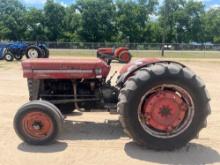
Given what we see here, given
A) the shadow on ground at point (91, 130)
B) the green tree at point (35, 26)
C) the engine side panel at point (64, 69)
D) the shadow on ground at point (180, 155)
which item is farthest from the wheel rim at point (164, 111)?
the green tree at point (35, 26)

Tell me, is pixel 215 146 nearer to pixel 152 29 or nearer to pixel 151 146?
pixel 151 146

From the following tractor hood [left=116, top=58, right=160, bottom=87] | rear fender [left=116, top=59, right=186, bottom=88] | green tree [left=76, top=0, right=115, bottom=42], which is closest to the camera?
rear fender [left=116, top=59, right=186, bottom=88]

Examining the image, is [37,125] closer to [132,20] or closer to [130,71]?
[130,71]

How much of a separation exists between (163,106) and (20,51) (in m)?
24.5

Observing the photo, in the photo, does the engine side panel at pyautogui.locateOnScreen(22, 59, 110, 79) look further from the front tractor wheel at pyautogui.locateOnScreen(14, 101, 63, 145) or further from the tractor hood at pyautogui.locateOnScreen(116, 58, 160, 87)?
the front tractor wheel at pyautogui.locateOnScreen(14, 101, 63, 145)

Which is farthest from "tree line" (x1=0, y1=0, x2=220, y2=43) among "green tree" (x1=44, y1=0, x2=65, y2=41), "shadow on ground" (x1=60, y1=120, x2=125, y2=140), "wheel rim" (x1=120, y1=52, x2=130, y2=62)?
"shadow on ground" (x1=60, y1=120, x2=125, y2=140)

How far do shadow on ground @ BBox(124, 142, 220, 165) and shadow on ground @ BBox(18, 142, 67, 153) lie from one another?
975 mm

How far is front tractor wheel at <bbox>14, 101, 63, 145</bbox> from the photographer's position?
7.38m

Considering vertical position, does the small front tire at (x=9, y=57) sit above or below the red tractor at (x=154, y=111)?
below

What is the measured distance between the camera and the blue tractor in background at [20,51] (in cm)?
2973

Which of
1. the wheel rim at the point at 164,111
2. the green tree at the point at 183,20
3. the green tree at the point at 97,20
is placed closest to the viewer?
the wheel rim at the point at 164,111

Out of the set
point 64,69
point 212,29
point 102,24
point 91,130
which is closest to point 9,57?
point 91,130

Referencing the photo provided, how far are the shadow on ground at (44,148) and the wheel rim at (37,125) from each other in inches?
6.3

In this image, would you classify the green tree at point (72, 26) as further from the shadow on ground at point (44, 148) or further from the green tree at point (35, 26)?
the shadow on ground at point (44, 148)
